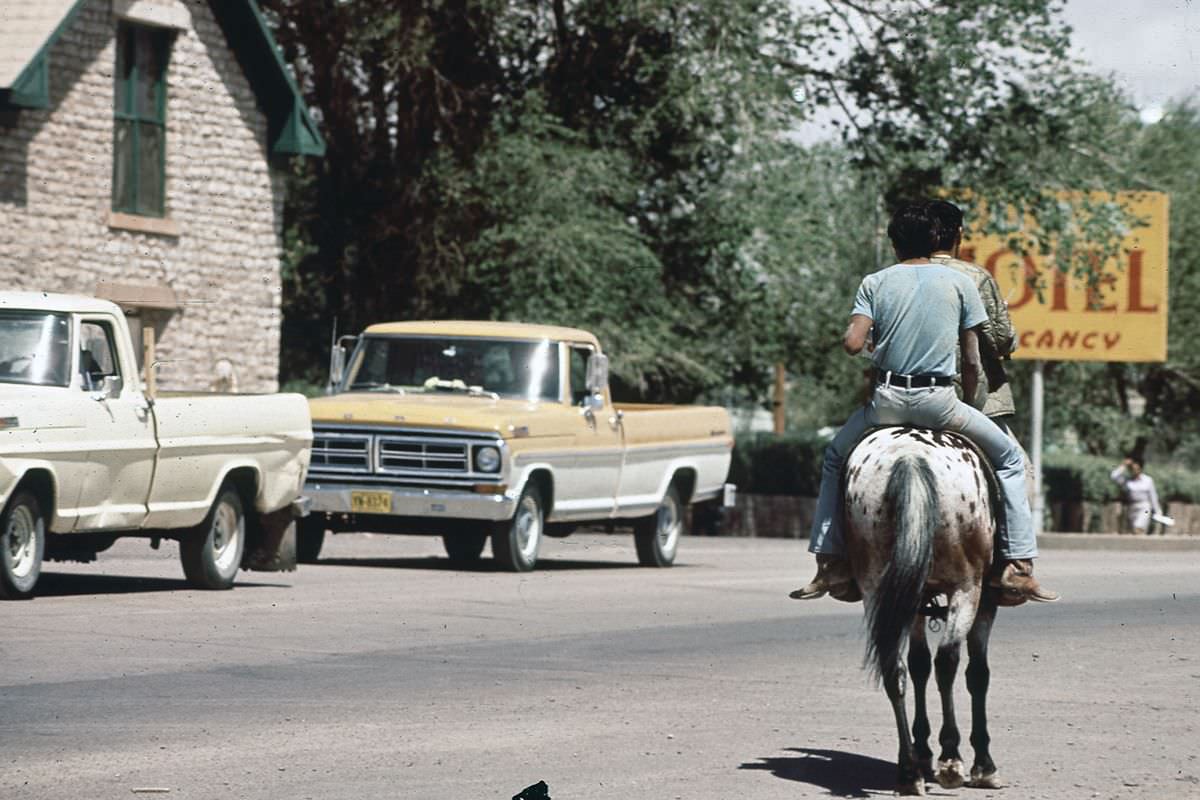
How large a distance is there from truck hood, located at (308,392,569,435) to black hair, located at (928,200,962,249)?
12269 millimetres

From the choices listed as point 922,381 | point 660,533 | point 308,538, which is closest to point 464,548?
point 660,533

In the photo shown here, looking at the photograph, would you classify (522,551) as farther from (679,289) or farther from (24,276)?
(679,289)

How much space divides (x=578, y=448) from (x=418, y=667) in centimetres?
1005

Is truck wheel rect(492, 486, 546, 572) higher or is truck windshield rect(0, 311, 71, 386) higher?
truck windshield rect(0, 311, 71, 386)

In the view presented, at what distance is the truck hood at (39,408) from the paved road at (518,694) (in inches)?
45.2

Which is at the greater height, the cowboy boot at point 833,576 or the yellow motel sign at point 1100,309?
the yellow motel sign at point 1100,309

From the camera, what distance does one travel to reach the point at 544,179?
35.5 m

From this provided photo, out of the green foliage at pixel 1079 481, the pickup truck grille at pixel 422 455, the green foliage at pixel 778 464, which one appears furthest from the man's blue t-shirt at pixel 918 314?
the green foliage at pixel 1079 481

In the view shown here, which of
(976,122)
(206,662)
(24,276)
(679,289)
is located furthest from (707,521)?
(206,662)

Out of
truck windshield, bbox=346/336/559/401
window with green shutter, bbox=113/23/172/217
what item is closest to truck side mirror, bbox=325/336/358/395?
truck windshield, bbox=346/336/559/401

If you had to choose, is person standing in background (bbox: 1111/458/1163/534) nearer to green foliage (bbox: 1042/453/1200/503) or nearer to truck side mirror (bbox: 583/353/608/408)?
green foliage (bbox: 1042/453/1200/503)

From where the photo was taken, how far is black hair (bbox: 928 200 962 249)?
9.11 meters

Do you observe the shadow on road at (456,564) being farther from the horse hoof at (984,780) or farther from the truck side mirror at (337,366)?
the horse hoof at (984,780)

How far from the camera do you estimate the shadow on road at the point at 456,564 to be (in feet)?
74.2
